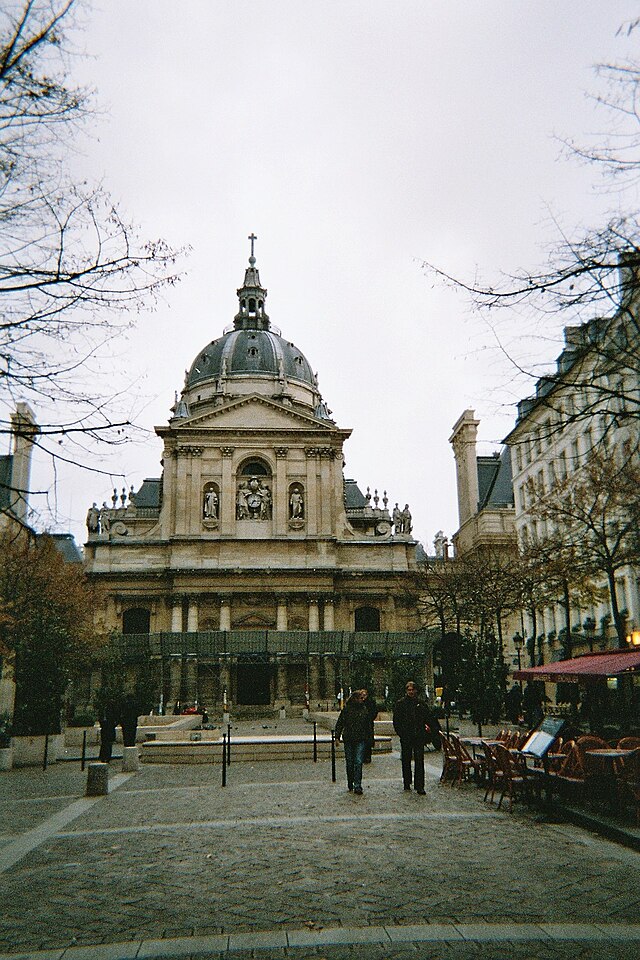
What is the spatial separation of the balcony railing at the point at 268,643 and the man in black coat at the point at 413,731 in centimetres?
3253

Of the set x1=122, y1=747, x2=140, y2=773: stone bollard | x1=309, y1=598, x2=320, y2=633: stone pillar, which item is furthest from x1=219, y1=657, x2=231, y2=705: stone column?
x1=122, y1=747, x2=140, y2=773: stone bollard

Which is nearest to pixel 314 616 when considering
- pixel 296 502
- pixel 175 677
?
pixel 296 502

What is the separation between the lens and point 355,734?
50.3 ft

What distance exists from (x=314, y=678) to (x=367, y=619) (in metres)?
6.45

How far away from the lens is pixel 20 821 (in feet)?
44.2

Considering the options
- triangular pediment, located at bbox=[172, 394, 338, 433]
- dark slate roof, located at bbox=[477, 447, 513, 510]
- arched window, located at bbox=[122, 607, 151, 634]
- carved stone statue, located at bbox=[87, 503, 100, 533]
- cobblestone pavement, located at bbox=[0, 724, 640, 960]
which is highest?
triangular pediment, located at bbox=[172, 394, 338, 433]

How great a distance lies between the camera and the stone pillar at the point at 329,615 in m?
54.2

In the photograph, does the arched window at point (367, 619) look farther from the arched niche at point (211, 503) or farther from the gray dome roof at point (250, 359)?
the gray dome roof at point (250, 359)

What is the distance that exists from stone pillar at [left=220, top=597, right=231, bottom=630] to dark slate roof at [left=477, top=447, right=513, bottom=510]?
21.3 metres

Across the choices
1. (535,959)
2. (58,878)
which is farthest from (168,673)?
(535,959)

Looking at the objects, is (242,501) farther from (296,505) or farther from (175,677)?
(175,677)

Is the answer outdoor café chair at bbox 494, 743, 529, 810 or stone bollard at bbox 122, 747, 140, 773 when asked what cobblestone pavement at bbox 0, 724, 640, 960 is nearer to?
outdoor café chair at bbox 494, 743, 529, 810

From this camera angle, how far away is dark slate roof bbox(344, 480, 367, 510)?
74875 millimetres

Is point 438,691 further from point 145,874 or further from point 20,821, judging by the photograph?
point 145,874
